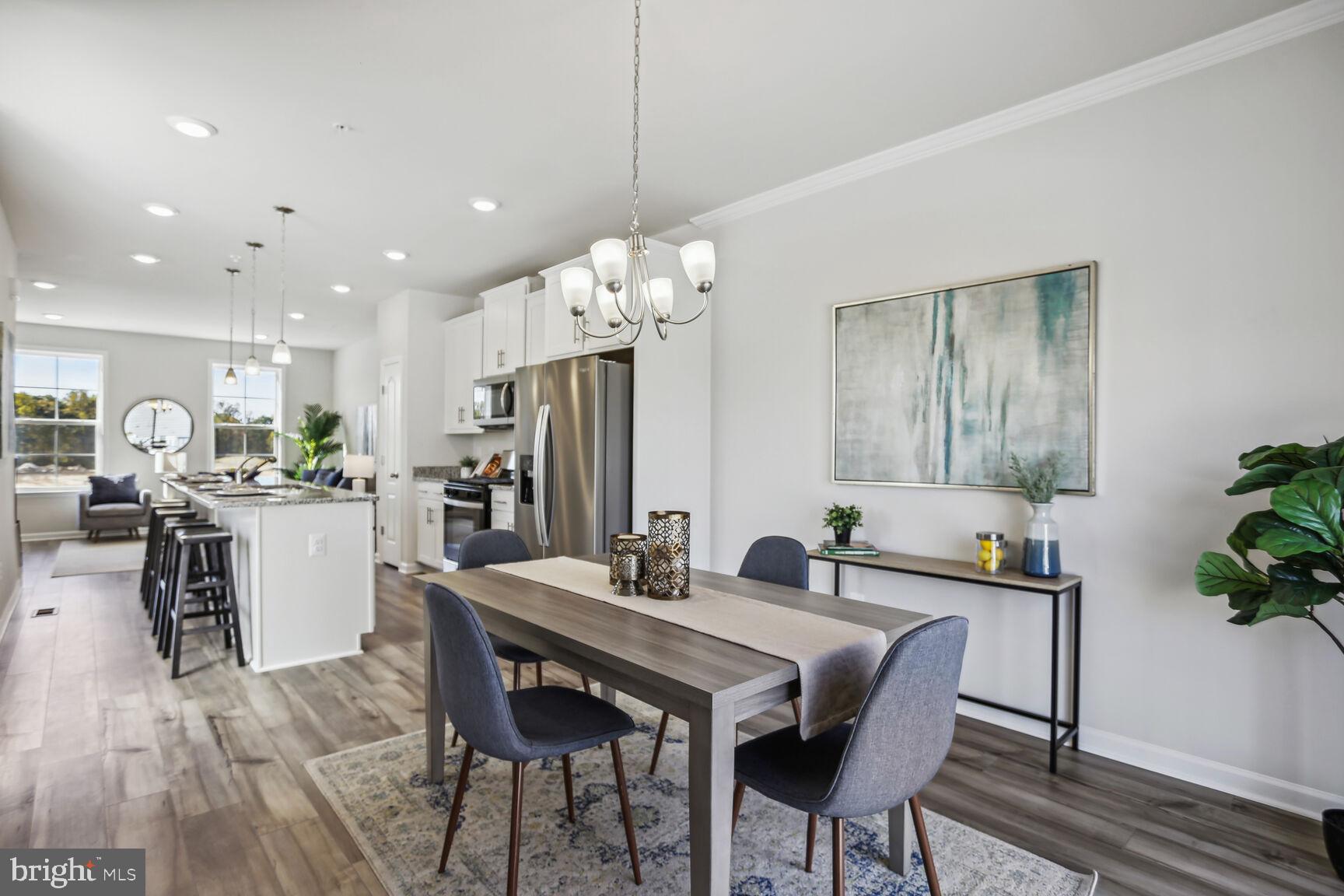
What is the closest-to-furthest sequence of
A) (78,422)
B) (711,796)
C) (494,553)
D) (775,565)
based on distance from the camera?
(711,796) → (775,565) → (494,553) → (78,422)

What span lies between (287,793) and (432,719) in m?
0.57

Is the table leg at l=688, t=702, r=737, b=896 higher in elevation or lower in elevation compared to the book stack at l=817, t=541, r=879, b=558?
lower

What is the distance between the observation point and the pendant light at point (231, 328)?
19.6 feet

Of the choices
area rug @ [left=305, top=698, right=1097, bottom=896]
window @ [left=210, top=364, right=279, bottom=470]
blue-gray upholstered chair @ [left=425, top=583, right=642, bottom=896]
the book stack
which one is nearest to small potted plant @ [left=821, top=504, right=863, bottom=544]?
the book stack

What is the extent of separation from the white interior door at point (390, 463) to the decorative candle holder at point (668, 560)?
4897 mm

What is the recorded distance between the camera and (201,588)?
3.93 meters

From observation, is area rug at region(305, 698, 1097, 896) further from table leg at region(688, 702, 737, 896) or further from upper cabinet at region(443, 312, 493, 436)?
upper cabinet at region(443, 312, 493, 436)

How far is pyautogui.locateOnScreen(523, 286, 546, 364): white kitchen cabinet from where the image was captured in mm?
5238

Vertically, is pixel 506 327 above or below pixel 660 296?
above

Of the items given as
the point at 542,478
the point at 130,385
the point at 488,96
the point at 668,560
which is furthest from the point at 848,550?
the point at 130,385

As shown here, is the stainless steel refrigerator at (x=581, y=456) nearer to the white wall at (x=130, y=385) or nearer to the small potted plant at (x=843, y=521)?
the small potted plant at (x=843, y=521)

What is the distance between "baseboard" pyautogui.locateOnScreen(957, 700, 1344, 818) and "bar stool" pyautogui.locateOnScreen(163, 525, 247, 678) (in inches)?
164

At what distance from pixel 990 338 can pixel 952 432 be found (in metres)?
0.46

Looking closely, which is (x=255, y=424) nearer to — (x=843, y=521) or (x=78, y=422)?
(x=78, y=422)
